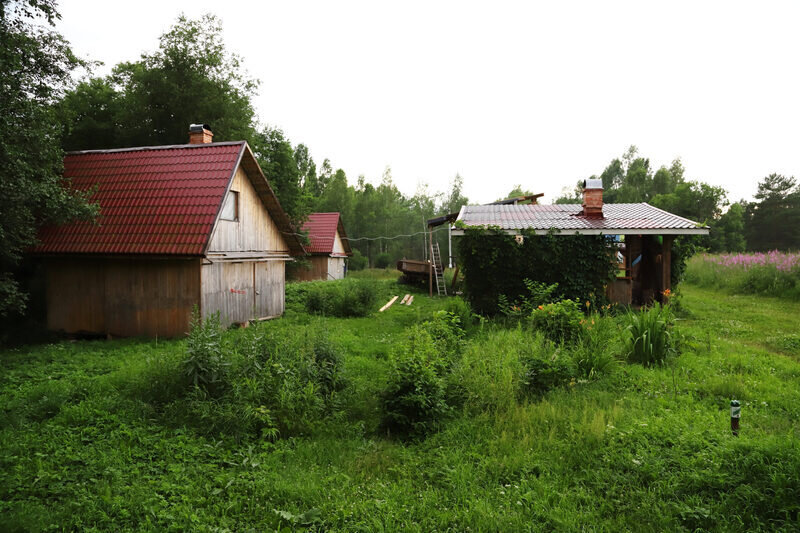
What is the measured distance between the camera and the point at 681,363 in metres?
7.47

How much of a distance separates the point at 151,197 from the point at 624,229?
12.8 m

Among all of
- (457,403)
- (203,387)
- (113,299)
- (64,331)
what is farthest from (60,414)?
(64,331)

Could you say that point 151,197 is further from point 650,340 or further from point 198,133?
point 650,340

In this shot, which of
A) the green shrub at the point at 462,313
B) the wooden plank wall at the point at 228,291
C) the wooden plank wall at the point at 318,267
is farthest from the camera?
the wooden plank wall at the point at 318,267

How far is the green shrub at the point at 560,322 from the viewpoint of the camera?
827cm

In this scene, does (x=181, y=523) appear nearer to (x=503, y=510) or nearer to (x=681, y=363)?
(x=503, y=510)

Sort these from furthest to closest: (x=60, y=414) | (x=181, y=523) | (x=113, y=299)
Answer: (x=113, y=299) → (x=60, y=414) → (x=181, y=523)

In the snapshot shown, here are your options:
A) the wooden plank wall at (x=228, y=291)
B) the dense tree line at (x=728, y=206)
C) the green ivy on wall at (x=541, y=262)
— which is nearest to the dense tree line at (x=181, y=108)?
the wooden plank wall at (x=228, y=291)

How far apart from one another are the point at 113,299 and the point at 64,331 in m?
1.88

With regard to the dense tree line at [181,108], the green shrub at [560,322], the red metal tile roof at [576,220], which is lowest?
the green shrub at [560,322]

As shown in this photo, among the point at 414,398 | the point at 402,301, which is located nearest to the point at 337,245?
the point at 402,301

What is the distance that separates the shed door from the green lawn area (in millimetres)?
6664

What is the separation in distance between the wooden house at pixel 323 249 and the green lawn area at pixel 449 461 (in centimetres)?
1900

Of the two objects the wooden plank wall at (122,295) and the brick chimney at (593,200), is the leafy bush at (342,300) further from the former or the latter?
the brick chimney at (593,200)
